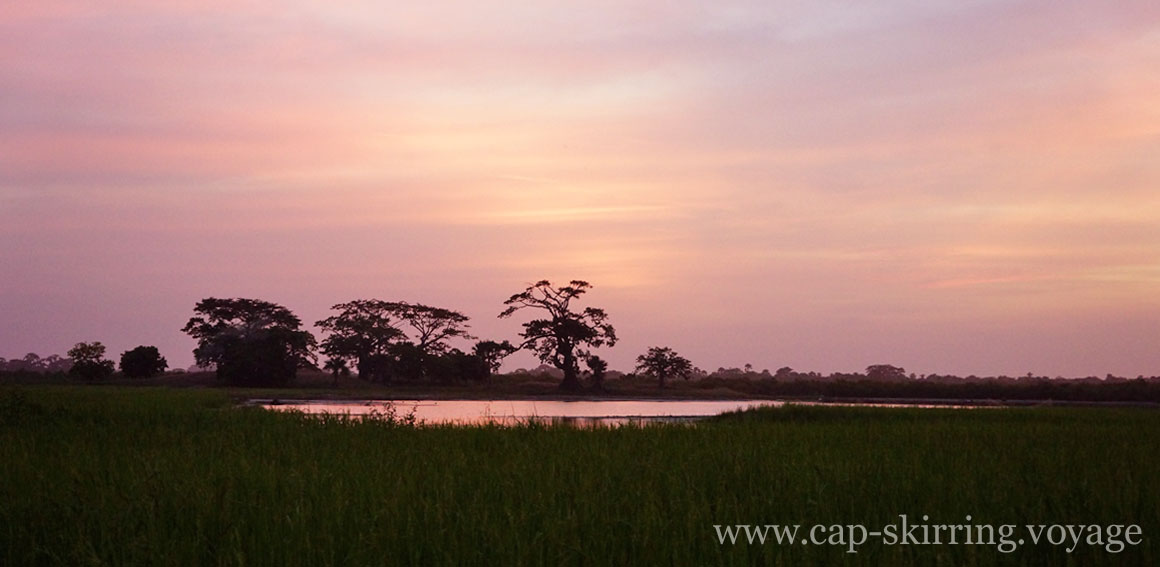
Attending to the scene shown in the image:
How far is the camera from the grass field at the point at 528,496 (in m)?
6.43

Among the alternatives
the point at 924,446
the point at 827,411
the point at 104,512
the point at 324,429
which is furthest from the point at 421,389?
the point at 104,512

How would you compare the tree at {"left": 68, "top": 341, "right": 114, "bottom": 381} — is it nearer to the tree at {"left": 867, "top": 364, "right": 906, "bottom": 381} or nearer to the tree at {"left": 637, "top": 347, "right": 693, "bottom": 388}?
the tree at {"left": 637, "top": 347, "right": 693, "bottom": 388}

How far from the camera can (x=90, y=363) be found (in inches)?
2154

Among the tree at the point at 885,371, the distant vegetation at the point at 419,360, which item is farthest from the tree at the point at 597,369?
the tree at the point at 885,371

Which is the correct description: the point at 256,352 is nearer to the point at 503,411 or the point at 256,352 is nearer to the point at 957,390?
the point at 503,411

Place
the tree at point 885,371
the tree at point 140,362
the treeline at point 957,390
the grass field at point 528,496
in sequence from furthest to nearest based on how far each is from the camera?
the tree at point 885,371
the tree at point 140,362
the treeline at point 957,390
the grass field at point 528,496

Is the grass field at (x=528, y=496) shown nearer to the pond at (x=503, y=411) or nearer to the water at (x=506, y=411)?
the pond at (x=503, y=411)

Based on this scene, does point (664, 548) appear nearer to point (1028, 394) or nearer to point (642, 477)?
point (642, 477)

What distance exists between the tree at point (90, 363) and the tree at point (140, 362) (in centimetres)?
117

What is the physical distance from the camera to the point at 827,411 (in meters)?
27.2

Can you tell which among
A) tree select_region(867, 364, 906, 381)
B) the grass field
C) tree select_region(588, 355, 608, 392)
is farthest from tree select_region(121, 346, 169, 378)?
tree select_region(867, 364, 906, 381)

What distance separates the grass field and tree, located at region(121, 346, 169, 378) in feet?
154

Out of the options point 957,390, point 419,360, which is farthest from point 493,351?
point 957,390

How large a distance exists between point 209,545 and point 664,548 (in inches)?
143
